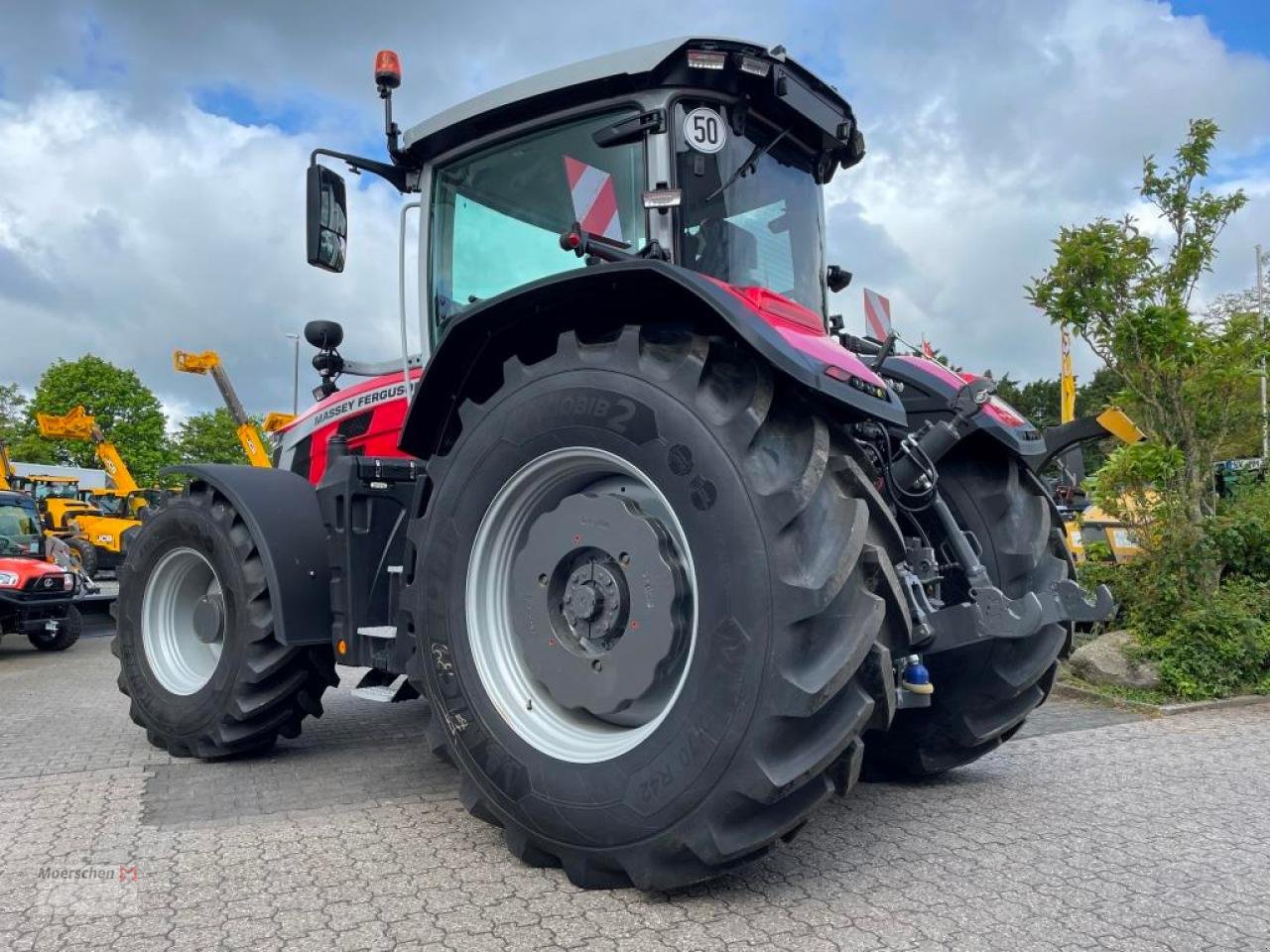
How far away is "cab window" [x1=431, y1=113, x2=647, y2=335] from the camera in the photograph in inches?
138

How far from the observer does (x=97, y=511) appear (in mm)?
24625

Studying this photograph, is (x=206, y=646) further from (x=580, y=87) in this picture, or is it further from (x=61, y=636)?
(x=61, y=636)

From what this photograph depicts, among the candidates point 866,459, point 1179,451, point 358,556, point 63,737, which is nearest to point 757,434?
point 866,459

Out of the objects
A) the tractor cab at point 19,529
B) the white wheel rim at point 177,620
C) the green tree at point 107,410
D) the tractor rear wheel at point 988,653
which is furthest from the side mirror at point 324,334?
the green tree at point 107,410

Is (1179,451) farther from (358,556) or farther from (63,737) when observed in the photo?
(63,737)

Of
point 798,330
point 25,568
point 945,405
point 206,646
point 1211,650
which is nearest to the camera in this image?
point 798,330

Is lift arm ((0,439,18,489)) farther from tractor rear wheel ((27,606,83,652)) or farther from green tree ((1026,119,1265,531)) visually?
green tree ((1026,119,1265,531))

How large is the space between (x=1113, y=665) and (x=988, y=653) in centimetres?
363

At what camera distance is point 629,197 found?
11.4 feet

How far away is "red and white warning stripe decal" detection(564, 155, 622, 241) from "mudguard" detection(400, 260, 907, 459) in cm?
41

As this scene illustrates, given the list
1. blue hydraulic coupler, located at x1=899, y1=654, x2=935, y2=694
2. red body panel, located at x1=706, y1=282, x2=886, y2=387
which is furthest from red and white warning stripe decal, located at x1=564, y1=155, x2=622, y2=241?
blue hydraulic coupler, located at x1=899, y1=654, x2=935, y2=694

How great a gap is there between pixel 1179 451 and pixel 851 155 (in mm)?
4153

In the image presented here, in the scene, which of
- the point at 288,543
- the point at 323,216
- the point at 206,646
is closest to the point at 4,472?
the point at 206,646

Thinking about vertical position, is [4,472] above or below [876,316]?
above
